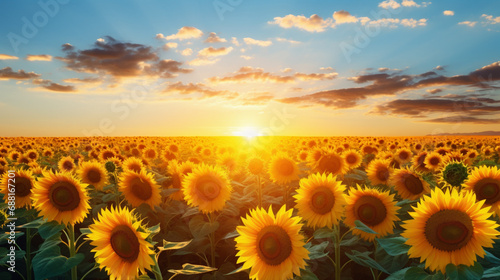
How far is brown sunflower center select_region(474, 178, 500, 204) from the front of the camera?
4141 millimetres

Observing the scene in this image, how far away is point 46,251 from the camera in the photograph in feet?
12.2

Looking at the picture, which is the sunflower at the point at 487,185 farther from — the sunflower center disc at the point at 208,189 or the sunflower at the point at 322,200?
the sunflower center disc at the point at 208,189

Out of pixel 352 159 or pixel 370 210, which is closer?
pixel 370 210

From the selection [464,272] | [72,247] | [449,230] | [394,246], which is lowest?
[72,247]

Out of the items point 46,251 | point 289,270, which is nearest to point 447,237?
point 289,270

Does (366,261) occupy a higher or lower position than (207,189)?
lower

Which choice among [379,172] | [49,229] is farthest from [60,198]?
[379,172]

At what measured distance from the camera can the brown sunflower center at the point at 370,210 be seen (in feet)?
13.9

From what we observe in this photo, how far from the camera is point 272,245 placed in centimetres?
298

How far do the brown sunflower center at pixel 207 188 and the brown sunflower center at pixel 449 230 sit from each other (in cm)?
344

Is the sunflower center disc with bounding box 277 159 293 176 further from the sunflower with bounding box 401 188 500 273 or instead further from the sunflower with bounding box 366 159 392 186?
the sunflower with bounding box 401 188 500 273

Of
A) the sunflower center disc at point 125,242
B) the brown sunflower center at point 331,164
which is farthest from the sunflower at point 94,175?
the brown sunflower center at point 331,164

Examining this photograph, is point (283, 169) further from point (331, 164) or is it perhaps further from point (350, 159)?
point (350, 159)

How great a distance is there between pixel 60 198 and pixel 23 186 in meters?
1.81
